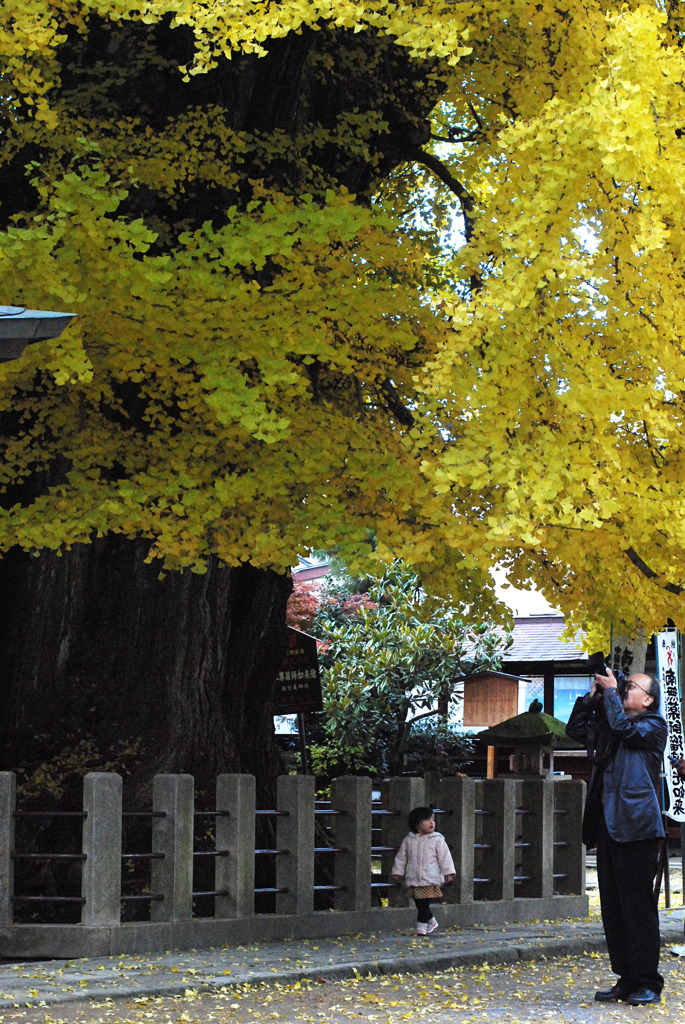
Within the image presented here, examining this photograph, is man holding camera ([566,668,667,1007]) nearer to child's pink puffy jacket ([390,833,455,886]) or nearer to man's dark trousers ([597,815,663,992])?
man's dark trousers ([597,815,663,992])

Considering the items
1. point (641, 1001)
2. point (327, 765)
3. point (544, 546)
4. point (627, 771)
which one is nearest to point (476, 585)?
point (544, 546)

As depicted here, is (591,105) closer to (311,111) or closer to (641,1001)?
(311,111)

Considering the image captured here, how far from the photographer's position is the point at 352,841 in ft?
36.1

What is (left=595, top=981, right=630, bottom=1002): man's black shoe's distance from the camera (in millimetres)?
A: 7770

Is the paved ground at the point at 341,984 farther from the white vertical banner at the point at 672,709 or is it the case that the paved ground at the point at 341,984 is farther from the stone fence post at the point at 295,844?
the white vertical banner at the point at 672,709

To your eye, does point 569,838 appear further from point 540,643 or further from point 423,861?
point 540,643

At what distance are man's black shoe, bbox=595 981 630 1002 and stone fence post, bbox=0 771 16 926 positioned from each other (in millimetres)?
4021

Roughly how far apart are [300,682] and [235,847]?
5.62 metres

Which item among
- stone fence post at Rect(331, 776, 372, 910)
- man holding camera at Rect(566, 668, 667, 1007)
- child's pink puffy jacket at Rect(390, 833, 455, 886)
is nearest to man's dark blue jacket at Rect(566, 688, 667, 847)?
man holding camera at Rect(566, 668, 667, 1007)

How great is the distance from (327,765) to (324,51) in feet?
46.3

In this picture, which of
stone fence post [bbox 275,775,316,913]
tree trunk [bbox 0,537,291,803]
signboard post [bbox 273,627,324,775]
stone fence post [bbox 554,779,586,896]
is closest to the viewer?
stone fence post [bbox 275,775,316,913]

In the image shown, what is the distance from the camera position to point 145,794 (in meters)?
11.0

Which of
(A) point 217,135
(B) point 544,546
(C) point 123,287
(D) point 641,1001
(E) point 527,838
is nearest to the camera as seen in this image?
(D) point 641,1001

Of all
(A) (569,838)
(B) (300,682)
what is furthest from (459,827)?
(B) (300,682)
